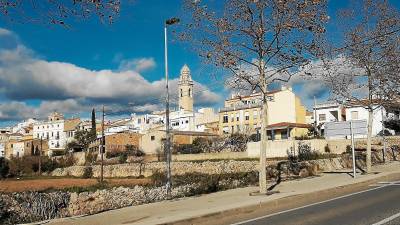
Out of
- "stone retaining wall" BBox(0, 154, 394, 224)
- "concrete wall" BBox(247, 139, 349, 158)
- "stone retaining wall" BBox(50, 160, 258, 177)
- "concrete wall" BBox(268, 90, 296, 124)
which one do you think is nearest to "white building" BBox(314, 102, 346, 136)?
"concrete wall" BBox(268, 90, 296, 124)

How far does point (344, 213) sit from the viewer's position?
498 inches

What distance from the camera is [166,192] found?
2105 cm

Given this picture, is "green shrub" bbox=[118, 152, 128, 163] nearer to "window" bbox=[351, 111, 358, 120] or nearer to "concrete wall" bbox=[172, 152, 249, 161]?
"concrete wall" bbox=[172, 152, 249, 161]

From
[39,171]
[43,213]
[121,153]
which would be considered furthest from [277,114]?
[43,213]

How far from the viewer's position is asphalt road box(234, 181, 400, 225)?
1123 cm

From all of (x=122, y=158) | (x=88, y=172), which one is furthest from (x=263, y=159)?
(x=122, y=158)

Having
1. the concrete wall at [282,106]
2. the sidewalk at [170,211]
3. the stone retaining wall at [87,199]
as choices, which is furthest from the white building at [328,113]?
the sidewalk at [170,211]

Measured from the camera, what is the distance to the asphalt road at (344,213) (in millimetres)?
11227

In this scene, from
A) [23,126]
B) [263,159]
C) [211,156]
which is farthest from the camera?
[23,126]

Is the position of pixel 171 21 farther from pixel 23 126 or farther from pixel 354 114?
pixel 23 126

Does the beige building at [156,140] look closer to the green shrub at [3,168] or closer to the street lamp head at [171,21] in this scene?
the green shrub at [3,168]

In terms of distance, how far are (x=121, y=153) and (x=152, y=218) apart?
69341 mm

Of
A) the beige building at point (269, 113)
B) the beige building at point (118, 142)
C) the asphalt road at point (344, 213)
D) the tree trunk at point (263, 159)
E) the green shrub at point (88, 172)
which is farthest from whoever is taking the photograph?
the beige building at point (269, 113)

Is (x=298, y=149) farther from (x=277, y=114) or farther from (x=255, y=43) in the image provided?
(x=277, y=114)
